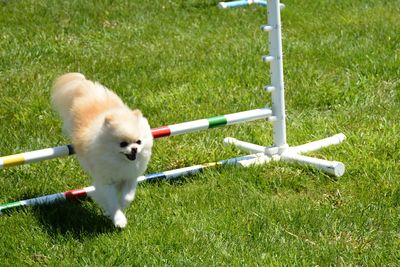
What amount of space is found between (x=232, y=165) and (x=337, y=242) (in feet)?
3.86

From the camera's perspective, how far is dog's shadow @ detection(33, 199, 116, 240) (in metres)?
4.11

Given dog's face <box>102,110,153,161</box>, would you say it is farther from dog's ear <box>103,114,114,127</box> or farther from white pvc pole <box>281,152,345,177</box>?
white pvc pole <box>281,152,345,177</box>

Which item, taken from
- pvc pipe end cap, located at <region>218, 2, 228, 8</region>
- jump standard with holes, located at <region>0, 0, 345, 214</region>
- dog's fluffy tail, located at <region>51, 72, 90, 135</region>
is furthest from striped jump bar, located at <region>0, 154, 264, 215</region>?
pvc pipe end cap, located at <region>218, 2, 228, 8</region>

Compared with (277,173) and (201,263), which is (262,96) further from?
(201,263)

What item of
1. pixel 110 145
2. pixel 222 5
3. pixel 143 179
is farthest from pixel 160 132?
pixel 222 5

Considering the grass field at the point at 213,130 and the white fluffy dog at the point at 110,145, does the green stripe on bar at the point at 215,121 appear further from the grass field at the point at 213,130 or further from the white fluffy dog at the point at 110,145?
the white fluffy dog at the point at 110,145

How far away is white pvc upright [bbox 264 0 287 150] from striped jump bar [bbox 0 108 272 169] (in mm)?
70

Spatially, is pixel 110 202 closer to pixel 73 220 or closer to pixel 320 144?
pixel 73 220

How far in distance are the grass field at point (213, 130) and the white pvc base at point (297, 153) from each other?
7 cm

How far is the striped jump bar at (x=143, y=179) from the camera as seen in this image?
4.40m

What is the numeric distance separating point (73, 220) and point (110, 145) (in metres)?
0.53

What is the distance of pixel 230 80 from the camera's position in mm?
6617

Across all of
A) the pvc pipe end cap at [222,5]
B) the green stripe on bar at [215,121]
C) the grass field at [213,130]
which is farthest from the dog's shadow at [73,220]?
the pvc pipe end cap at [222,5]

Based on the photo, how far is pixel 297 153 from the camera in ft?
17.0
